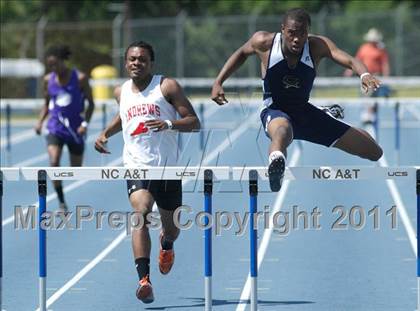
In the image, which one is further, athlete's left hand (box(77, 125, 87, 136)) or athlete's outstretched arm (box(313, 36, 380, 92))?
→ athlete's left hand (box(77, 125, 87, 136))

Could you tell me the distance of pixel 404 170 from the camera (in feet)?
27.1

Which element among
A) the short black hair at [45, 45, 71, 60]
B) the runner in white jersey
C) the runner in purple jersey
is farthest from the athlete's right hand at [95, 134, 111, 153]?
the runner in purple jersey

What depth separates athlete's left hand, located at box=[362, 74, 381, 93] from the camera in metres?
8.12

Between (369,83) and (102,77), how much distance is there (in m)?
25.9

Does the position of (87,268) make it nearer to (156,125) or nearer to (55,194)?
(156,125)

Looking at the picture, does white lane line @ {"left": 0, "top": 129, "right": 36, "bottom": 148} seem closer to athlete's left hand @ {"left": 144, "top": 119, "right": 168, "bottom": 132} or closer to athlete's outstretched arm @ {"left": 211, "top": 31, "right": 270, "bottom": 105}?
athlete's left hand @ {"left": 144, "top": 119, "right": 168, "bottom": 132}

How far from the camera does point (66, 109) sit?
14586 mm

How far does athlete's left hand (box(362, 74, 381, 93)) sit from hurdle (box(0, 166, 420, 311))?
50cm

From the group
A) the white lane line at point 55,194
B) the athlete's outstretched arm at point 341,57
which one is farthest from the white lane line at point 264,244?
the white lane line at point 55,194

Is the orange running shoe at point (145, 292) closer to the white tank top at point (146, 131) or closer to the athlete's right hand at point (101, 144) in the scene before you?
the white tank top at point (146, 131)

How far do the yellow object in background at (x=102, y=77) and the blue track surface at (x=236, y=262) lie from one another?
14966 millimetres

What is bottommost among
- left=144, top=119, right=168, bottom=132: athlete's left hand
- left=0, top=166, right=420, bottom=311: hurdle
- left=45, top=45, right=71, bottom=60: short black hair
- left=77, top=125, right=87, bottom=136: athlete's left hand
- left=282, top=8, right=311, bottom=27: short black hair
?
left=0, top=166, right=420, bottom=311: hurdle

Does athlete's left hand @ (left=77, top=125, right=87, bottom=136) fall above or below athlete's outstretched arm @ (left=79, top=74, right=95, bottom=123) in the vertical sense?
below

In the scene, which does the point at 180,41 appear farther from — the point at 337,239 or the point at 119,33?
the point at 337,239
